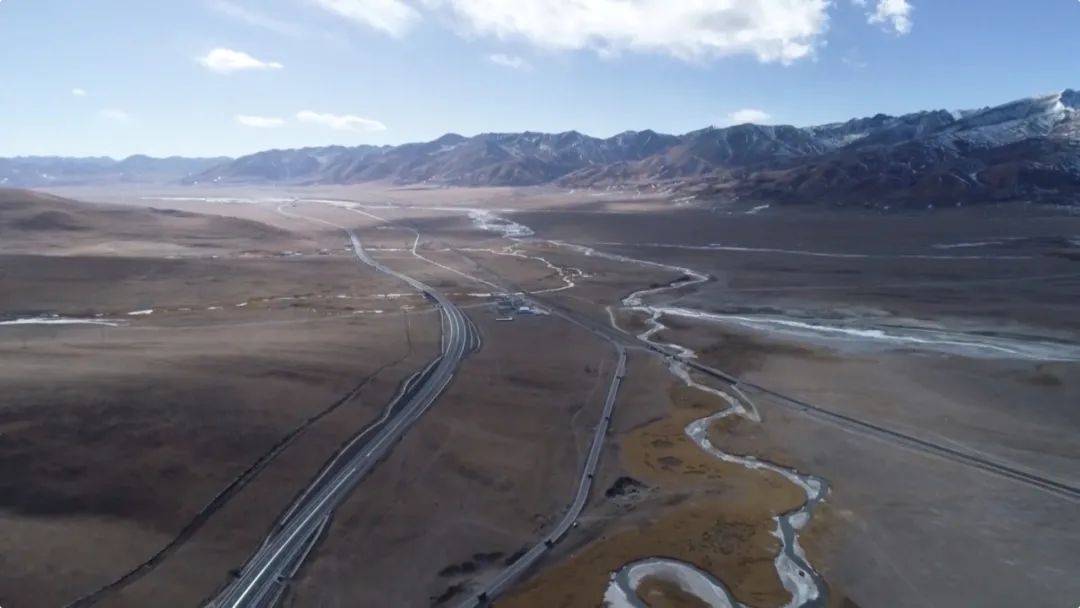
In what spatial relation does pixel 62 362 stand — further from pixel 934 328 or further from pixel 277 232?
pixel 277 232

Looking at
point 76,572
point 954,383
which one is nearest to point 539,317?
point 954,383

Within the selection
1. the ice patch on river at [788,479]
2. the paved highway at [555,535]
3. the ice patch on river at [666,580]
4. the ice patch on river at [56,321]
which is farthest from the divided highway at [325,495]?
the ice patch on river at [56,321]

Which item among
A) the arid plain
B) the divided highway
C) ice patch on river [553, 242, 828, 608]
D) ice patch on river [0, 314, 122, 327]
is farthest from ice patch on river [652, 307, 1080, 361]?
ice patch on river [0, 314, 122, 327]

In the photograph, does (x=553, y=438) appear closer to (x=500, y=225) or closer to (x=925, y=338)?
(x=925, y=338)

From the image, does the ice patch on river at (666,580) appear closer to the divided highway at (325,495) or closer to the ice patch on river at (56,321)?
the divided highway at (325,495)

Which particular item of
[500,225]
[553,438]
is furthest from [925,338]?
[500,225]
